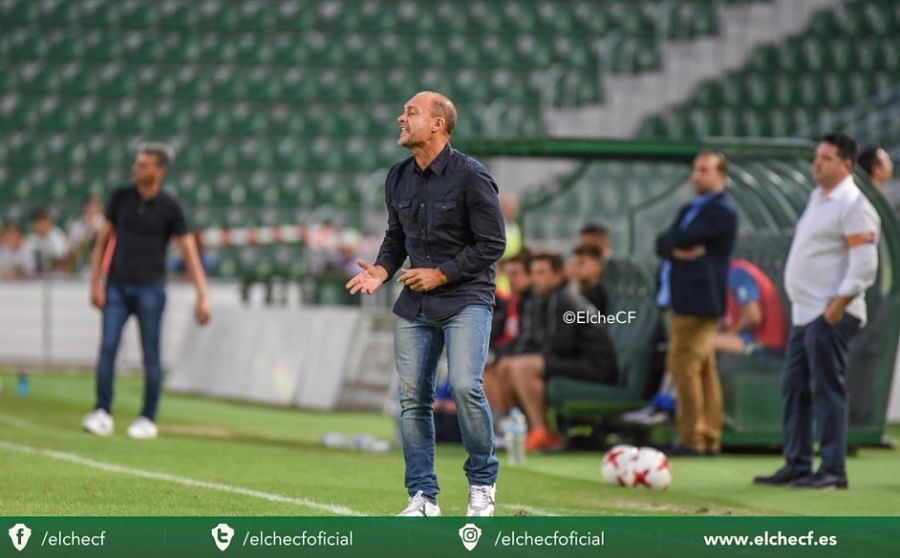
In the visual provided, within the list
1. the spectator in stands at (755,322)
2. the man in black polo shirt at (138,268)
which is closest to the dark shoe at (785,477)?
the spectator in stands at (755,322)

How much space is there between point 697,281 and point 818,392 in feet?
7.87

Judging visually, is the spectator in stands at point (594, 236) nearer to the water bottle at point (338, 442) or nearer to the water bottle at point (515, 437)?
the water bottle at point (515, 437)

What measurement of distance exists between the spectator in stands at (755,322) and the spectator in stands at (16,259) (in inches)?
505

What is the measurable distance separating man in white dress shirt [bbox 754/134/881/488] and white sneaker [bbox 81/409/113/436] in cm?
533

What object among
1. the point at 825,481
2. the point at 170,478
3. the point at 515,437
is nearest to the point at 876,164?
the point at 825,481

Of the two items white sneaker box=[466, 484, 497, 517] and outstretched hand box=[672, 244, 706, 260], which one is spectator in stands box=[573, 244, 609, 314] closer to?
outstretched hand box=[672, 244, 706, 260]

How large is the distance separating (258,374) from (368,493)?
1044cm

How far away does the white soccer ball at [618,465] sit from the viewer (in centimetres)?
1123

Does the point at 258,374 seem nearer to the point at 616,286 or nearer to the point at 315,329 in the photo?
the point at 315,329
